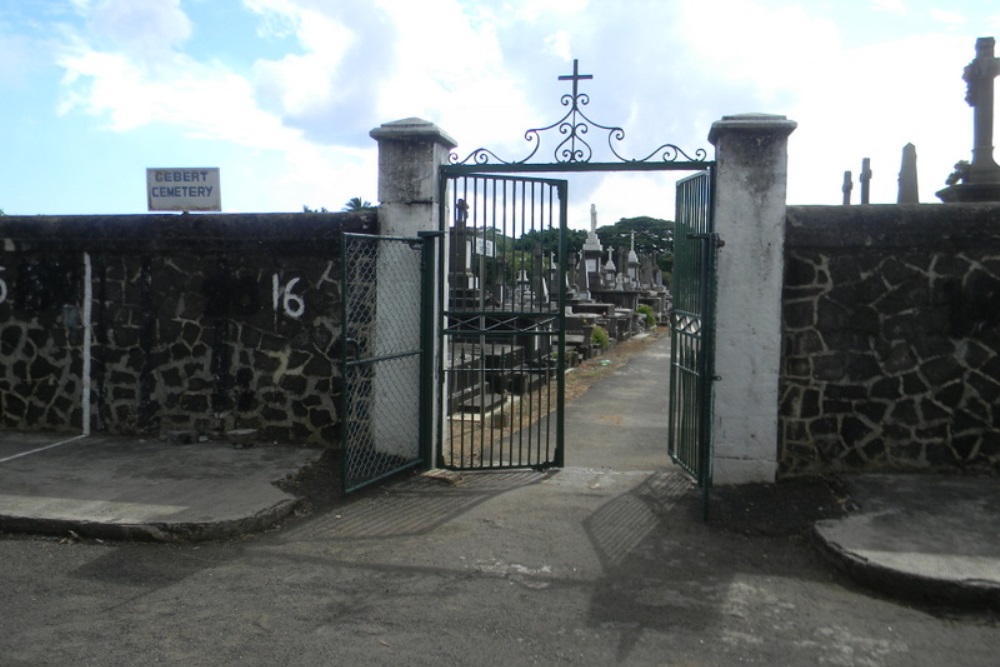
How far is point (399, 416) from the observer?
785 cm

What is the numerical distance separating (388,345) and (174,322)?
2.37 metres

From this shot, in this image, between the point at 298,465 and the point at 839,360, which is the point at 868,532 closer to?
the point at 839,360

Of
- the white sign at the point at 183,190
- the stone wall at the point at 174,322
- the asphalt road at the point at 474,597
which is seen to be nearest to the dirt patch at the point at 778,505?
the asphalt road at the point at 474,597

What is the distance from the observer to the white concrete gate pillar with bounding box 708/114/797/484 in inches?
283

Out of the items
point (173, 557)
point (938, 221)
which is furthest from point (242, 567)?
point (938, 221)

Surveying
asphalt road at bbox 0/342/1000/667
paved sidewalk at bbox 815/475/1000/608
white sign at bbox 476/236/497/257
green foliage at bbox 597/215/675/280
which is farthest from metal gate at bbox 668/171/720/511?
green foliage at bbox 597/215/675/280

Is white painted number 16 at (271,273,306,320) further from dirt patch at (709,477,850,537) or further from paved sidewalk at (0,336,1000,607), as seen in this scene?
dirt patch at (709,477,850,537)

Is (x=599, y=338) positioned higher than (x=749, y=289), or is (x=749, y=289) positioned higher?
(x=749, y=289)

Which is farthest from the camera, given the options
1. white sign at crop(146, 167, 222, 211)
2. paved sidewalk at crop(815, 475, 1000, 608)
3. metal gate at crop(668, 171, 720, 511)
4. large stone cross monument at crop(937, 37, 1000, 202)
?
large stone cross monument at crop(937, 37, 1000, 202)

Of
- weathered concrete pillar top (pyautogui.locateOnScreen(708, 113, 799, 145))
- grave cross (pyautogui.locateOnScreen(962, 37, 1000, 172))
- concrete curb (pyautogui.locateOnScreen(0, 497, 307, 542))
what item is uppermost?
grave cross (pyautogui.locateOnScreen(962, 37, 1000, 172))

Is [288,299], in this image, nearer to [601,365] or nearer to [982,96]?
[982,96]

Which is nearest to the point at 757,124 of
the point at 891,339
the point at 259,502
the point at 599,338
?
the point at 891,339

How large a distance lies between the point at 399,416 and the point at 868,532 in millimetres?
3980

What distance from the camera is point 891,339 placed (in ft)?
23.9
